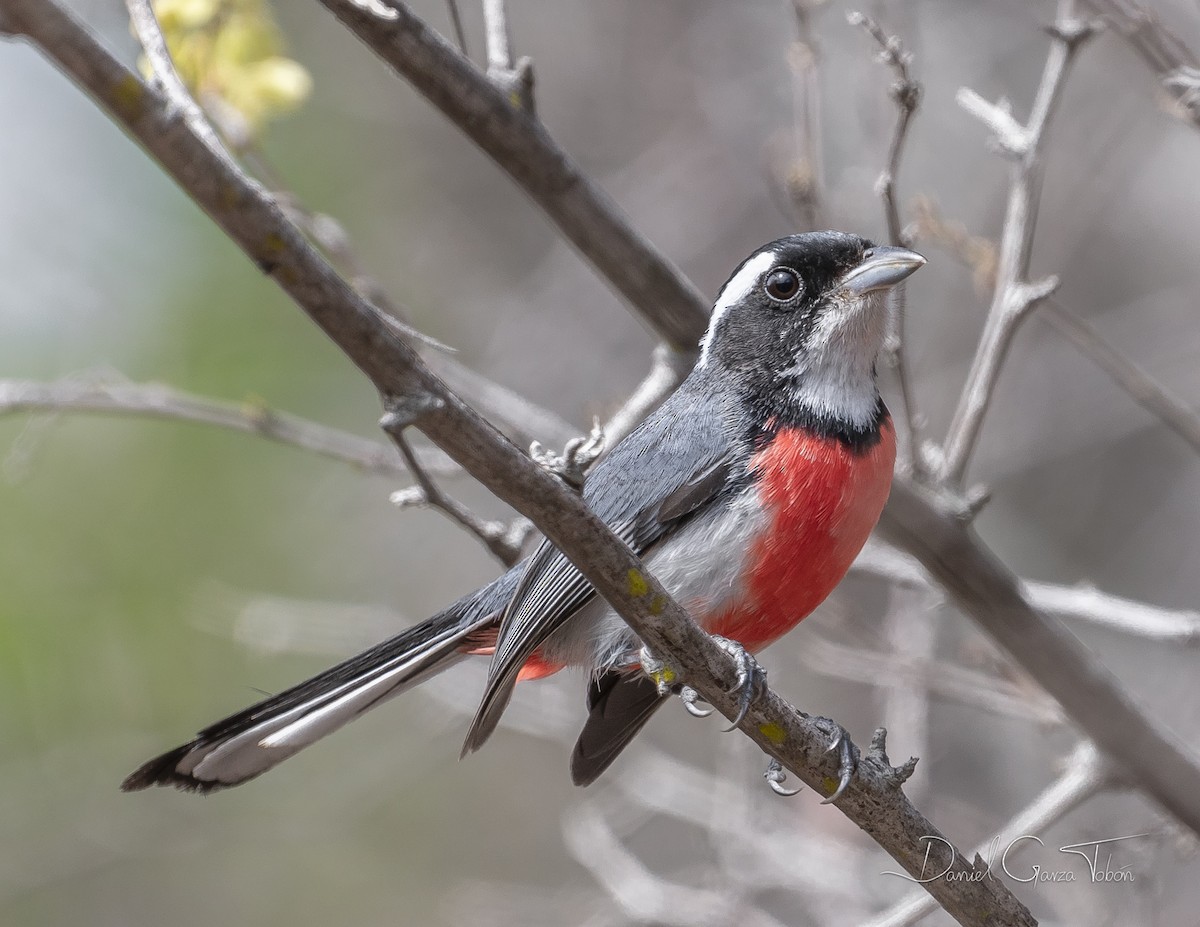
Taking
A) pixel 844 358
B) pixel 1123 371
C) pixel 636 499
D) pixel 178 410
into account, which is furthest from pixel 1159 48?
pixel 178 410

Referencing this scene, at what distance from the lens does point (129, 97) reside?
167 cm

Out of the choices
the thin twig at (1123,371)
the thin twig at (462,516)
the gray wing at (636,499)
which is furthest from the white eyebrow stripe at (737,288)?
the thin twig at (462,516)

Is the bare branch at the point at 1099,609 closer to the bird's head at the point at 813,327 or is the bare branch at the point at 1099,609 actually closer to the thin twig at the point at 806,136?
the bird's head at the point at 813,327

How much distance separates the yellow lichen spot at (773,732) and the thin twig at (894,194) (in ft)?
3.50

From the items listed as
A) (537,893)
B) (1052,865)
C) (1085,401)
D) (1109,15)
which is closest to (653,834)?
(537,893)

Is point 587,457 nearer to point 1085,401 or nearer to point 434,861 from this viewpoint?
point 1085,401

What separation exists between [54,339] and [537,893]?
415 centimetres

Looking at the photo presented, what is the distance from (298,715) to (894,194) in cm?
215

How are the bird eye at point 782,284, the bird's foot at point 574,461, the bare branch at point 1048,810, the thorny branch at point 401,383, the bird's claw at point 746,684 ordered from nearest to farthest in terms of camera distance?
1. the thorny branch at point 401,383
2. the bird's foot at point 574,461
3. the bird's claw at point 746,684
4. the bare branch at point 1048,810
5. the bird eye at point 782,284

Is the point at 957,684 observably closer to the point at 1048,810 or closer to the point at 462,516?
the point at 1048,810

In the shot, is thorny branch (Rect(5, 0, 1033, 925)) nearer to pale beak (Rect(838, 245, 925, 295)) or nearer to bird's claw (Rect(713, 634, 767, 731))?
bird's claw (Rect(713, 634, 767, 731))

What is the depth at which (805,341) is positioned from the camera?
3.48m

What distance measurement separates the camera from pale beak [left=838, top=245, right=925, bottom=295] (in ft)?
10.8

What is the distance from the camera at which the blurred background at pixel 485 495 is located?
5.86 metres
